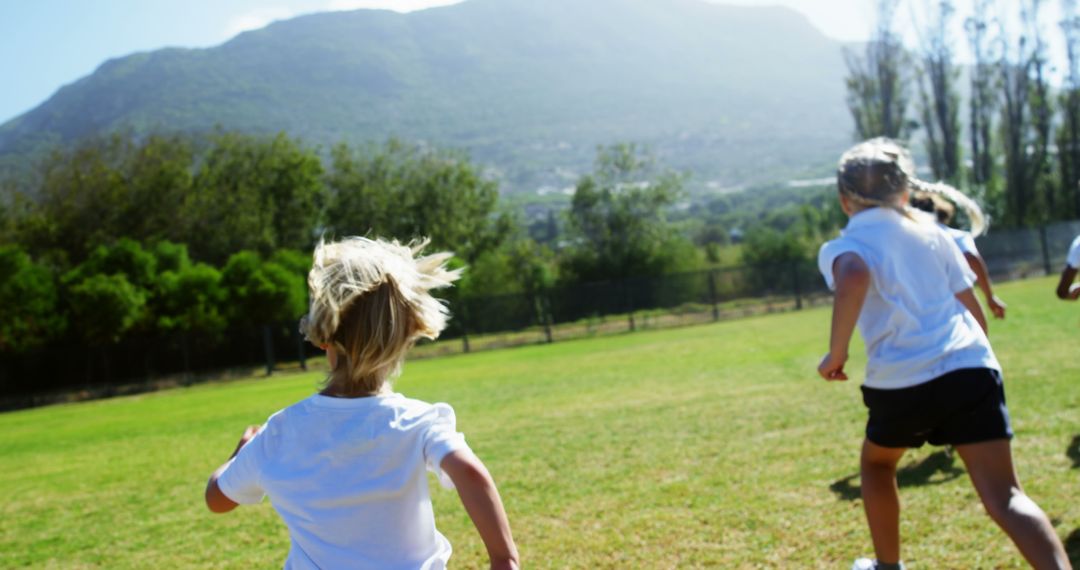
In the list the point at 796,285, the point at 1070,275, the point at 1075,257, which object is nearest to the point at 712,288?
the point at 796,285

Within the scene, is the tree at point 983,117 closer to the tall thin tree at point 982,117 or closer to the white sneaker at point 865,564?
the tall thin tree at point 982,117

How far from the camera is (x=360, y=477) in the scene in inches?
85.8

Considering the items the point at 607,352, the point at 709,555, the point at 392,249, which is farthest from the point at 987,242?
the point at 392,249

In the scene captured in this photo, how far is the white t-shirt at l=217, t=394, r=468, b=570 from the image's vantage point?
2.18 meters

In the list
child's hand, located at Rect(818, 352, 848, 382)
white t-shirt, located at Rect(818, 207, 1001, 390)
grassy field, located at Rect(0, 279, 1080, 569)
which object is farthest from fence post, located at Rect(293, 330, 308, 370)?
white t-shirt, located at Rect(818, 207, 1001, 390)

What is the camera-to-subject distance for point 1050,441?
6.25m

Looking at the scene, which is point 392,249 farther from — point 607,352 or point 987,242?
Result: point 987,242

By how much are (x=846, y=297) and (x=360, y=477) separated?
206cm

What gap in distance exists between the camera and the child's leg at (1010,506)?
3031 mm

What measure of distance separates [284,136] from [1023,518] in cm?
5330

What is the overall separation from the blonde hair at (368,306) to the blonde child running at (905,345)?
6.07 ft

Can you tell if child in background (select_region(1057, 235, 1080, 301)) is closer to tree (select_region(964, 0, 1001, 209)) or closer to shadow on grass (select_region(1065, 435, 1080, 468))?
shadow on grass (select_region(1065, 435, 1080, 468))

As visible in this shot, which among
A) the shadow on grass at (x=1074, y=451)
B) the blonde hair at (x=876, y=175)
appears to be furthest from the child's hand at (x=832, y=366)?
the shadow on grass at (x=1074, y=451)

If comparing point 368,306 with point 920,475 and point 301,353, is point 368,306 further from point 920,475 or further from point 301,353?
point 301,353
